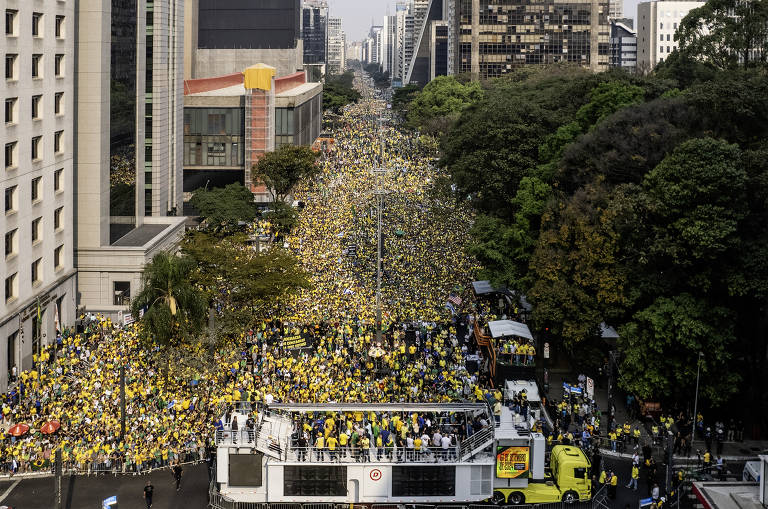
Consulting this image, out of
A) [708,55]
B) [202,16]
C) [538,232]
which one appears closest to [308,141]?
[202,16]

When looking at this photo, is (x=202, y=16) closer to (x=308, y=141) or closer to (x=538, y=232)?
(x=308, y=141)

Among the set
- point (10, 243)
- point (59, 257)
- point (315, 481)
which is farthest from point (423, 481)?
point (59, 257)

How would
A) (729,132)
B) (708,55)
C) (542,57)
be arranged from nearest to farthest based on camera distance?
(729,132) < (708,55) < (542,57)

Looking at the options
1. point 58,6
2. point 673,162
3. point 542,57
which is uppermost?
point 542,57

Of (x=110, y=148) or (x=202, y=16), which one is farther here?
(x=202, y=16)

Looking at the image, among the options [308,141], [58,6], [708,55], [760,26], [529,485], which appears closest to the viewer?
[529,485]

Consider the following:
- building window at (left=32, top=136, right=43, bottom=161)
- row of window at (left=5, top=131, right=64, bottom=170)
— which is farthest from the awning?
building window at (left=32, top=136, right=43, bottom=161)
